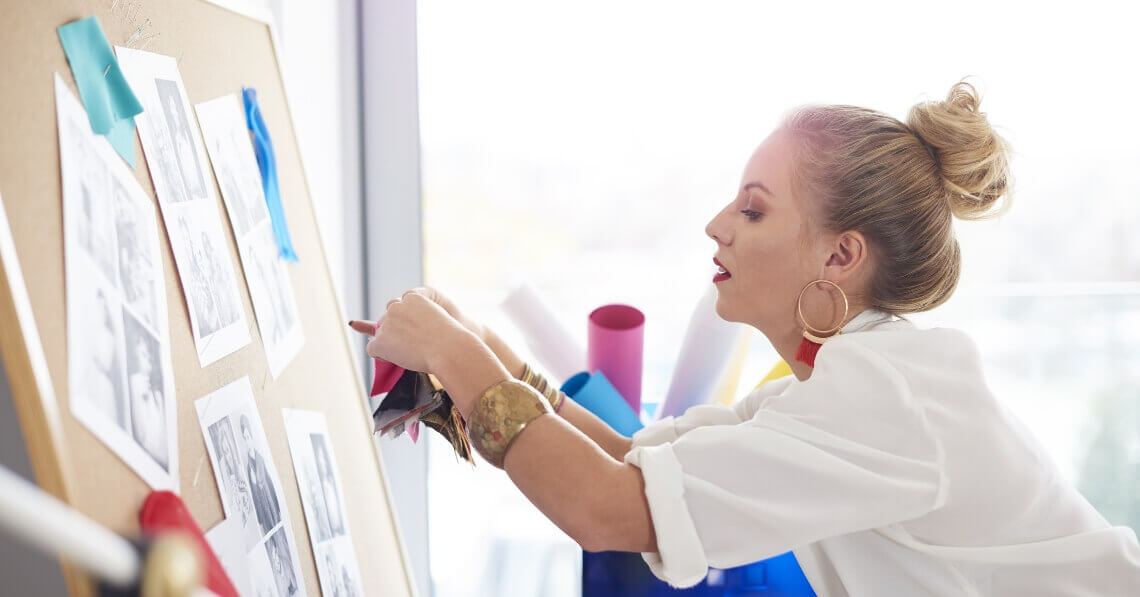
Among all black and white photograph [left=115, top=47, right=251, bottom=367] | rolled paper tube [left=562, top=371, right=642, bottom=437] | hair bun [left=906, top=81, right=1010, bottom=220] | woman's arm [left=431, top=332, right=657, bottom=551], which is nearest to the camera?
black and white photograph [left=115, top=47, right=251, bottom=367]

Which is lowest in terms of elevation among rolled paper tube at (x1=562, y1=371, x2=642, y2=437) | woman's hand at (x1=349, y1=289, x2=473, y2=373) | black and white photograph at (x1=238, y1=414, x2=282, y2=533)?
rolled paper tube at (x1=562, y1=371, x2=642, y2=437)

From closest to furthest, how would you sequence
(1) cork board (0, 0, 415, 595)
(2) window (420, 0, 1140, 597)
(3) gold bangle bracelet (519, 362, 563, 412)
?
(1) cork board (0, 0, 415, 595) < (3) gold bangle bracelet (519, 362, 563, 412) < (2) window (420, 0, 1140, 597)

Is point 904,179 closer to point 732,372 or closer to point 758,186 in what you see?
point 758,186

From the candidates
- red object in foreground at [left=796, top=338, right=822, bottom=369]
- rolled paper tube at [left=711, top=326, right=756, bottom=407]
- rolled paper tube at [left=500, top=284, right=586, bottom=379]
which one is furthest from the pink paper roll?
red object in foreground at [left=796, top=338, right=822, bottom=369]

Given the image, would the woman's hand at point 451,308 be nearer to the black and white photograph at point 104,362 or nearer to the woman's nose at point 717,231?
the woman's nose at point 717,231

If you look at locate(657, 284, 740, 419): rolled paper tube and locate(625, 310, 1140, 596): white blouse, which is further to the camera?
locate(657, 284, 740, 419): rolled paper tube

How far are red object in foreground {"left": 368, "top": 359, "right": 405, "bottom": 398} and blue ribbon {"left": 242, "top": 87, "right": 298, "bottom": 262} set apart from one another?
0.20m

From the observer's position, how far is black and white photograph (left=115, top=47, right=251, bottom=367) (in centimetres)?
79

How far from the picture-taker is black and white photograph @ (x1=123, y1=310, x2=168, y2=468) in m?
0.68

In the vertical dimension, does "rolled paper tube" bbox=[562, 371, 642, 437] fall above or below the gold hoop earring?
below

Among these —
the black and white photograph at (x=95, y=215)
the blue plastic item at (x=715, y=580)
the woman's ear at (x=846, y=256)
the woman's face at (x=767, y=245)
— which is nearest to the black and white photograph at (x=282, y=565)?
the black and white photograph at (x=95, y=215)

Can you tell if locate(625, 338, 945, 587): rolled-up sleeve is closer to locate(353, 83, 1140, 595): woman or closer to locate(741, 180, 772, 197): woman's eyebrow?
locate(353, 83, 1140, 595): woman

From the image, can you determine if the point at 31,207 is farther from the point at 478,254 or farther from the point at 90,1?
the point at 478,254

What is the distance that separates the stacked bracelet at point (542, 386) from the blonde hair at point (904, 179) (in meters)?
0.48
